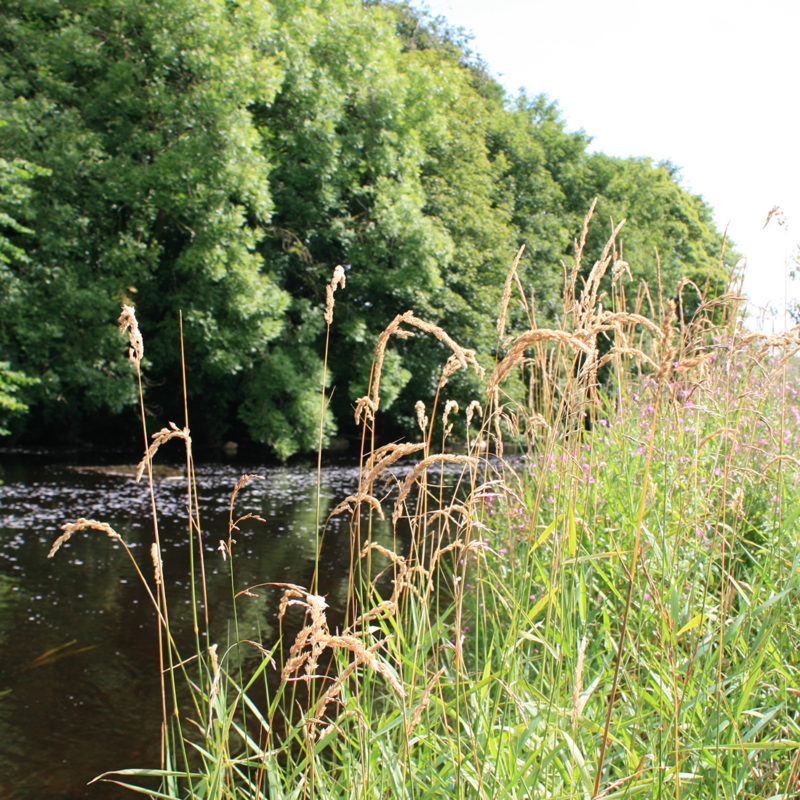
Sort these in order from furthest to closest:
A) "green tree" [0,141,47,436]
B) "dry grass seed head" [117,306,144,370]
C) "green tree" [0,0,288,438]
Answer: "green tree" [0,0,288,438]
"green tree" [0,141,47,436]
"dry grass seed head" [117,306,144,370]

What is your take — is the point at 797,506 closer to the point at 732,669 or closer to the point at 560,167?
the point at 732,669

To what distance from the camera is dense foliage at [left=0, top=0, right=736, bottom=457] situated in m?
15.6

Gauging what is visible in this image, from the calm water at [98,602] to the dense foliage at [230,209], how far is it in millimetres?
3439

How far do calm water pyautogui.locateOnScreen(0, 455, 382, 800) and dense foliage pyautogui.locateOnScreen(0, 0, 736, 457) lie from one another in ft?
11.3

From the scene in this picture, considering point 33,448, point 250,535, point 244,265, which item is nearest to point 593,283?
point 250,535

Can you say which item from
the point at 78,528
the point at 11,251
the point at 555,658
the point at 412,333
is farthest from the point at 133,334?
the point at 11,251

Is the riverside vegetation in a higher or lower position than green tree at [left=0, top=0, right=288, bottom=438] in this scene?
lower

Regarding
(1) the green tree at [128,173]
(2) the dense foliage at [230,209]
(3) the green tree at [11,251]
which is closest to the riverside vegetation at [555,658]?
(3) the green tree at [11,251]

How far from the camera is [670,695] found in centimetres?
196

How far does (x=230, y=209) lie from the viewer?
1642cm

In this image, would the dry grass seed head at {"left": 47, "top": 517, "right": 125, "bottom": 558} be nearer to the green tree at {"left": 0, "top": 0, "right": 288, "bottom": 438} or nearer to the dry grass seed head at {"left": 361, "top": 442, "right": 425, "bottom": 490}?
the dry grass seed head at {"left": 361, "top": 442, "right": 425, "bottom": 490}

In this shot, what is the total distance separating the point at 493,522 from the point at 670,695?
3156 mm

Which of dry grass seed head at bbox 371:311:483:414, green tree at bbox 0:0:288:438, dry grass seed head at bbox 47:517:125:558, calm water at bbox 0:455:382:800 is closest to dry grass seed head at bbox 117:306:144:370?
dry grass seed head at bbox 47:517:125:558

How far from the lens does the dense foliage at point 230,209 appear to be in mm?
15602
